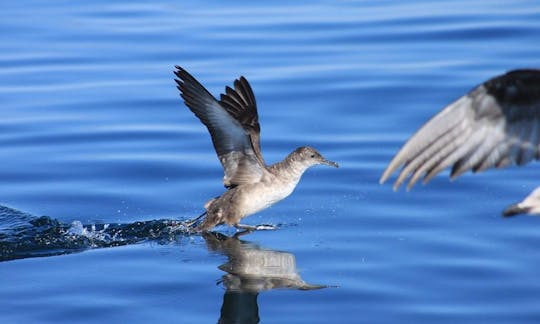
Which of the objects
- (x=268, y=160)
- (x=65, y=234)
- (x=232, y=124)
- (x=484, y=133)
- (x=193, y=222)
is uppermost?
(x=268, y=160)

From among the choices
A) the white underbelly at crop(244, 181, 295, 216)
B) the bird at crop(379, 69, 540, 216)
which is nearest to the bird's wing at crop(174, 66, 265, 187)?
the white underbelly at crop(244, 181, 295, 216)

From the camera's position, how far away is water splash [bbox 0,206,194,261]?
371 inches

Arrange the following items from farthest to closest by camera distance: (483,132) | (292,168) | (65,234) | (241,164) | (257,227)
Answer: (241,164), (292,168), (257,227), (65,234), (483,132)

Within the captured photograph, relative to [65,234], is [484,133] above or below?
below

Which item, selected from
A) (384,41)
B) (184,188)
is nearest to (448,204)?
(184,188)

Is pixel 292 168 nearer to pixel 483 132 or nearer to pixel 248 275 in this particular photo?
pixel 248 275

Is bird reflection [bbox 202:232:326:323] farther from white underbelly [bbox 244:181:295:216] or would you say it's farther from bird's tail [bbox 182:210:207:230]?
white underbelly [bbox 244:181:295:216]

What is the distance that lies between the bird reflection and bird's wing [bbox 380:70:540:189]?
55.3 inches

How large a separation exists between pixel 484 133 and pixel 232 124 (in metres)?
2.57

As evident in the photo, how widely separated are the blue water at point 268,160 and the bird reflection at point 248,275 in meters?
0.02

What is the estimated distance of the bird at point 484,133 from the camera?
24.6 feet

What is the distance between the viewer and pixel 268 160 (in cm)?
1159

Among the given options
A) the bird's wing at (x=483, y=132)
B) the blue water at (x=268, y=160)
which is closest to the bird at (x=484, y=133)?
the bird's wing at (x=483, y=132)

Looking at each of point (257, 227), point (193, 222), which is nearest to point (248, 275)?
point (257, 227)
